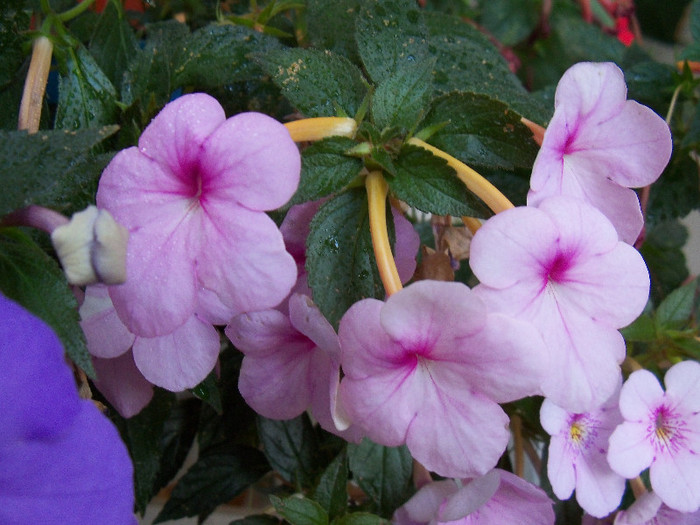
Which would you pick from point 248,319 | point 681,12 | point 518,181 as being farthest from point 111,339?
point 681,12

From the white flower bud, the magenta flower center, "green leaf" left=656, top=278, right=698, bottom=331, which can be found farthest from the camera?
"green leaf" left=656, top=278, right=698, bottom=331

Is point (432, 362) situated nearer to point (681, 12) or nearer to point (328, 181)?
point (328, 181)

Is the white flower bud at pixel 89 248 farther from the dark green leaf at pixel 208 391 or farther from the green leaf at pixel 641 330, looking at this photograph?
the green leaf at pixel 641 330

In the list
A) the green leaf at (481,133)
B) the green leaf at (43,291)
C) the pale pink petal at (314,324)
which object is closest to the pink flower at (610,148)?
the green leaf at (481,133)

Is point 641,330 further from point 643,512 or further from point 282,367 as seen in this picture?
point 282,367

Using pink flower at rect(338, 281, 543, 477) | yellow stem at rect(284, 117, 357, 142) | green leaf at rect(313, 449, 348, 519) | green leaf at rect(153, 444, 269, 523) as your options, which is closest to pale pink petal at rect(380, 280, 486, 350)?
pink flower at rect(338, 281, 543, 477)

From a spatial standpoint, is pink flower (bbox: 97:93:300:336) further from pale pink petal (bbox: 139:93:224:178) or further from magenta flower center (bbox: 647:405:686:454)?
magenta flower center (bbox: 647:405:686:454)
